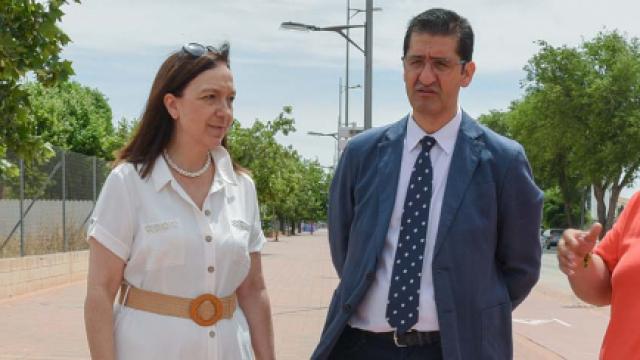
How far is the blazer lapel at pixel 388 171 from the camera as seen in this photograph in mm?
3566

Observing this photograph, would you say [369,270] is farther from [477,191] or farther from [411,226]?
Result: [477,191]

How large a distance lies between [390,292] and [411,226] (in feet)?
0.78

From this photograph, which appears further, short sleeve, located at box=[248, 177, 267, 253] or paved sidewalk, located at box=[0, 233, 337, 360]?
paved sidewalk, located at box=[0, 233, 337, 360]

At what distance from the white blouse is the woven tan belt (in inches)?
0.7

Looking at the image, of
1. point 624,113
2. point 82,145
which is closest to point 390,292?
point 624,113

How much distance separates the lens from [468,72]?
3.68m

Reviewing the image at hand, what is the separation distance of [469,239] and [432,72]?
59 centimetres

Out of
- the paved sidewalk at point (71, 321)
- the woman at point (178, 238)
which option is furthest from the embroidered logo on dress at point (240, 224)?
the paved sidewalk at point (71, 321)

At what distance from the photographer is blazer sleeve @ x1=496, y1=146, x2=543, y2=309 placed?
3.55 m

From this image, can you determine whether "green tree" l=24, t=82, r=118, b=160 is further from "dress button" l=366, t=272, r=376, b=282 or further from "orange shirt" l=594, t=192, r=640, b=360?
"orange shirt" l=594, t=192, r=640, b=360

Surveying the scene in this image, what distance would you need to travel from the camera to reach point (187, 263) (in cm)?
339

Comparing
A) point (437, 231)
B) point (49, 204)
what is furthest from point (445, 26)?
point (49, 204)

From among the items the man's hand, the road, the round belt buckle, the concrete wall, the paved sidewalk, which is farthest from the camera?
the concrete wall

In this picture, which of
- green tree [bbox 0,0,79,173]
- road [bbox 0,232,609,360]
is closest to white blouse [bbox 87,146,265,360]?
green tree [bbox 0,0,79,173]
